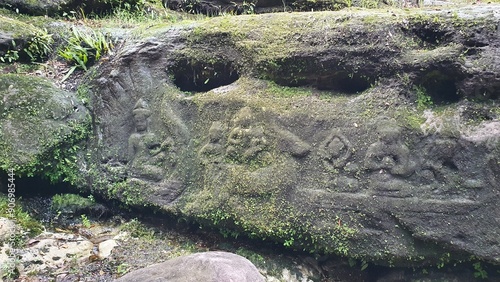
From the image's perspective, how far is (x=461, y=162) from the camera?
3.84m

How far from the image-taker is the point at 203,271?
10.5 ft

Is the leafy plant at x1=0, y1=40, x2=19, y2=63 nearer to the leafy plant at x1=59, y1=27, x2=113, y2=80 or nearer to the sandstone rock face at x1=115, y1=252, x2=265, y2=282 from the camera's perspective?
the leafy plant at x1=59, y1=27, x2=113, y2=80

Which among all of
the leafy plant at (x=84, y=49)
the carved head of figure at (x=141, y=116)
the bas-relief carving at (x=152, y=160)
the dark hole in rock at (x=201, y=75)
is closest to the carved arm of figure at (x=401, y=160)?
the dark hole in rock at (x=201, y=75)

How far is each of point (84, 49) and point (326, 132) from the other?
343cm

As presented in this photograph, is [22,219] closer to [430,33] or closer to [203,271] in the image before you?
[203,271]

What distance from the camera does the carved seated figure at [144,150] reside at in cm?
509

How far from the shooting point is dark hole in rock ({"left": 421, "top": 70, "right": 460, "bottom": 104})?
413 cm

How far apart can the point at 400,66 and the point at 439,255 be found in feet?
5.79

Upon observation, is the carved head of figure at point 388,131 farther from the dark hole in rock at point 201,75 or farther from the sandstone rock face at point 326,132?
the dark hole in rock at point 201,75

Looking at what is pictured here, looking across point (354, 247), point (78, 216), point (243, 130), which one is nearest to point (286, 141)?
point (243, 130)

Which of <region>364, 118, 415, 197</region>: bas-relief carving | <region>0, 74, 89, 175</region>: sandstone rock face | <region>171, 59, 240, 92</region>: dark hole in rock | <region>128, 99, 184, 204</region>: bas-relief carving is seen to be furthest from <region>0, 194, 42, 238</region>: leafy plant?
<region>364, 118, 415, 197</region>: bas-relief carving

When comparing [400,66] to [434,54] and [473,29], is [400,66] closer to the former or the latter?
[434,54]

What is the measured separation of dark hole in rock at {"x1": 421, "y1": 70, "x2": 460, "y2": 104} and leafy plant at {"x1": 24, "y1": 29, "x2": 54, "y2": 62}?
15.7ft

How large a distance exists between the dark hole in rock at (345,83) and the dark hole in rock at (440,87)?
56 centimetres
